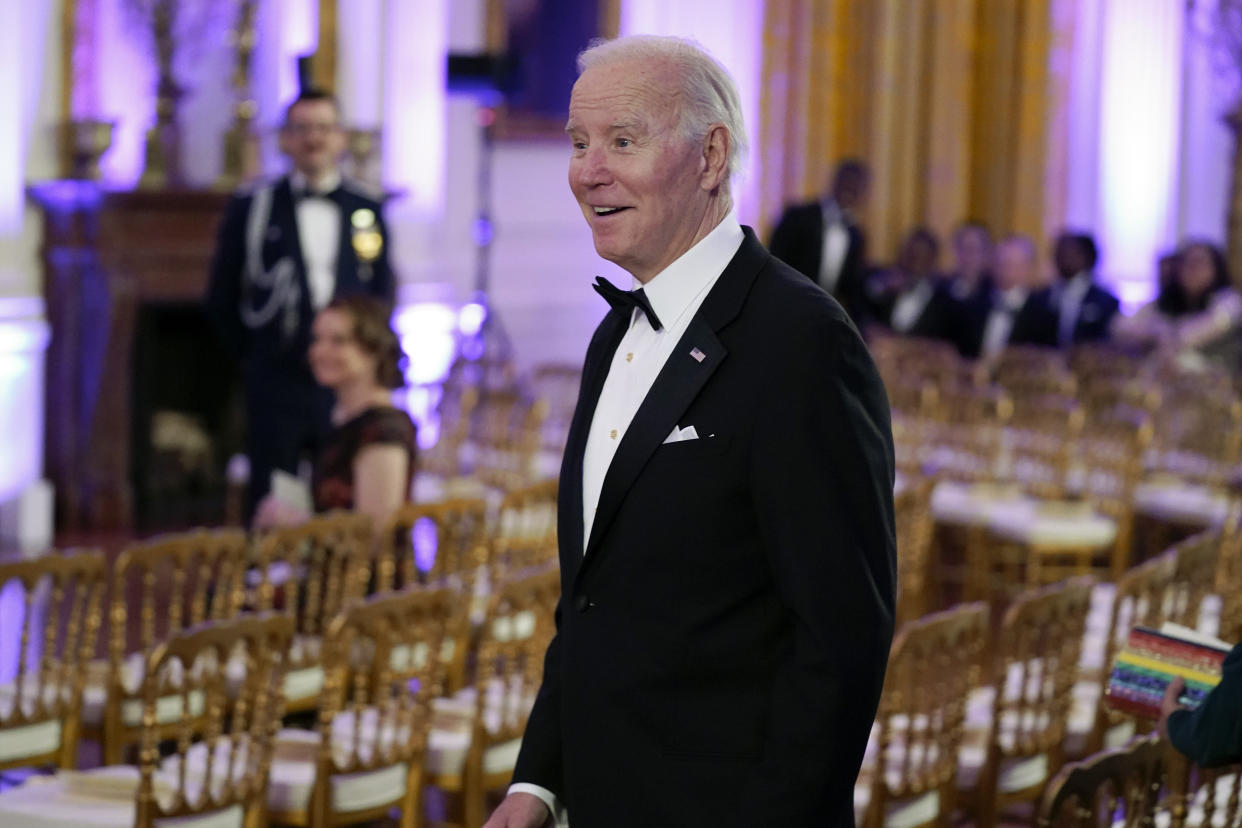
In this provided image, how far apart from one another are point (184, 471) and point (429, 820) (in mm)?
4975

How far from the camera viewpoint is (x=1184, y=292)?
10.9 metres

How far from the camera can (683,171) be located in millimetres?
1770

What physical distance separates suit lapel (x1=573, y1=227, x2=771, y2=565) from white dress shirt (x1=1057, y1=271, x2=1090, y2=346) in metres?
9.50

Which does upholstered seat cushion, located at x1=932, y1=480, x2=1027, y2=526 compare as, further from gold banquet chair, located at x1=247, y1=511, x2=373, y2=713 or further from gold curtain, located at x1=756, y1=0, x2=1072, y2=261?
gold curtain, located at x1=756, y1=0, x2=1072, y2=261

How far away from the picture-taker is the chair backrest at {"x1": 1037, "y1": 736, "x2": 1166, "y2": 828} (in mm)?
2223

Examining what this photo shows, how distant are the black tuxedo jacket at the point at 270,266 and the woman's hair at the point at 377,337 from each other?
51.5 inches

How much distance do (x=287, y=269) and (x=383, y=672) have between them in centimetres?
278

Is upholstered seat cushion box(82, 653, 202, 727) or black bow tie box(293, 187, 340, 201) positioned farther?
black bow tie box(293, 187, 340, 201)

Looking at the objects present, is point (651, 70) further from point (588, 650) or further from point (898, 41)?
point (898, 41)

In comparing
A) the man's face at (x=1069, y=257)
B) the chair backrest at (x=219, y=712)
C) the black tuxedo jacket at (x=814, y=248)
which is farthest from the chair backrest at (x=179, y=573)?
the man's face at (x=1069, y=257)

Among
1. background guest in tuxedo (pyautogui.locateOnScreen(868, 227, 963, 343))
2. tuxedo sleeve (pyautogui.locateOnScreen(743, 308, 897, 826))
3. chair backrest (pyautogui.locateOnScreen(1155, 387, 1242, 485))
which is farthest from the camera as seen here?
background guest in tuxedo (pyautogui.locateOnScreen(868, 227, 963, 343))

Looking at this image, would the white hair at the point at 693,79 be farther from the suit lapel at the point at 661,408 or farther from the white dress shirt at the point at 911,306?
the white dress shirt at the point at 911,306

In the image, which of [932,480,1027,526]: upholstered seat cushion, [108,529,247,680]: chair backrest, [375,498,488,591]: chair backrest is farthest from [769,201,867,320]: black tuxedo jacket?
[108,529,247,680]: chair backrest

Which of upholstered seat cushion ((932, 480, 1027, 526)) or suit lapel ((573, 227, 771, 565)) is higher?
suit lapel ((573, 227, 771, 565))
